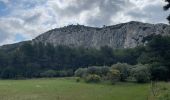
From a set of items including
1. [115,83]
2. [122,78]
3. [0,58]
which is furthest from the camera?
[0,58]

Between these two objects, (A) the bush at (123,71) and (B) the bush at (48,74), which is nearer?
(A) the bush at (123,71)

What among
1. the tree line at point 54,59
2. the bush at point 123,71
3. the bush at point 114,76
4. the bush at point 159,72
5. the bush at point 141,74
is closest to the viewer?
the bush at point 141,74

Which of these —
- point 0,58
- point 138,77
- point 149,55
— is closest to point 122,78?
point 138,77

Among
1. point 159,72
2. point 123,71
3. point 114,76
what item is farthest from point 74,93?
point 159,72

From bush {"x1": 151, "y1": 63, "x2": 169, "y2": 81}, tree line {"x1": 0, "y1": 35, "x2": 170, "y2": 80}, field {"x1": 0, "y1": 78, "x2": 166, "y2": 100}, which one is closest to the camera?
field {"x1": 0, "y1": 78, "x2": 166, "y2": 100}

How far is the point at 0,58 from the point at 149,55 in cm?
6854

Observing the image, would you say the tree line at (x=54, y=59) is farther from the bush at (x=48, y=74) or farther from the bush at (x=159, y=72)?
the bush at (x=159, y=72)

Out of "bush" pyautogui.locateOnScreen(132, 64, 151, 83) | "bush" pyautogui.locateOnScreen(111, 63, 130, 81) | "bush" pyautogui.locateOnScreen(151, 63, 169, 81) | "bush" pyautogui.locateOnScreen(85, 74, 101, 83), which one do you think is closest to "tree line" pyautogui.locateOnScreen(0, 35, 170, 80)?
"bush" pyautogui.locateOnScreen(151, 63, 169, 81)

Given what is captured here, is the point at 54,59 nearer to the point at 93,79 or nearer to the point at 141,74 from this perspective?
the point at 93,79

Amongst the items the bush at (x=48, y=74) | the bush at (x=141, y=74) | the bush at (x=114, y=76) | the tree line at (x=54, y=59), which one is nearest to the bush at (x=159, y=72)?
the bush at (x=141, y=74)

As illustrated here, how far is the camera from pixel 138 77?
265 feet

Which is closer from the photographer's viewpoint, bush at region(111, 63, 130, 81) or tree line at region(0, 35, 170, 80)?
bush at region(111, 63, 130, 81)

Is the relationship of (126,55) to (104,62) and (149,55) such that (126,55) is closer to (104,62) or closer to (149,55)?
(104,62)

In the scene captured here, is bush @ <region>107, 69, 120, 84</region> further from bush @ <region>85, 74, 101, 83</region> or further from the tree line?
the tree line
